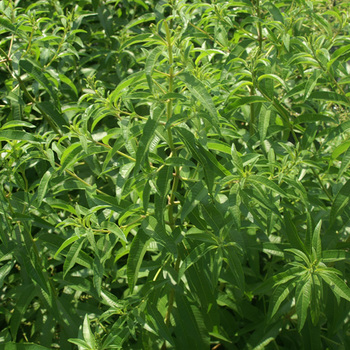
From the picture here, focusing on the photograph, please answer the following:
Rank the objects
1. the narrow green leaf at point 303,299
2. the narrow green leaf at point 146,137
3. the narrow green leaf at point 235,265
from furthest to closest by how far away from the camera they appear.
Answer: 1. the narrow green leaf at point 235,265
2. the narrow green leaf at point 303,299
3. the narrow green leaf at point 146,137

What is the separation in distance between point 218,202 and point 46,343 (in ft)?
2.95

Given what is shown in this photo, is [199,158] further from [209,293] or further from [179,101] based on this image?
[209,293]

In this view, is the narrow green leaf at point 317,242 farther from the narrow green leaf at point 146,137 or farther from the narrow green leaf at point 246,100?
the narrow green leaf at point 146,137

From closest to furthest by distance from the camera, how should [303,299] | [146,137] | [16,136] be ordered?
[146,137]
[303,299]
[16,136]

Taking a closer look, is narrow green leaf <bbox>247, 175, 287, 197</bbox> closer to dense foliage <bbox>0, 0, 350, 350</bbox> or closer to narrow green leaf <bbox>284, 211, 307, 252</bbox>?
dense foliage <bbox>0, 0, 350, 350</bbox>

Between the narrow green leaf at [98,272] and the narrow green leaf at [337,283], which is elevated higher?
the narrow green leaf at [98,272]

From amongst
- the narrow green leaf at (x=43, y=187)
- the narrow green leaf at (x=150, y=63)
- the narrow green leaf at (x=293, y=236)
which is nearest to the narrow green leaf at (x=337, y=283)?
the narrow green leaf at (x=293, y=236)

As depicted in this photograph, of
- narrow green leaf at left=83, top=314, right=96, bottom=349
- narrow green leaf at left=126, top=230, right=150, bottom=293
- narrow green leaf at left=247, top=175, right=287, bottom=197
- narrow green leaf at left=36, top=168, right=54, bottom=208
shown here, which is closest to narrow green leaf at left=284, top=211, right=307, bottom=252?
narrow green leaf at left=247, top=175, right=287, bottom=197

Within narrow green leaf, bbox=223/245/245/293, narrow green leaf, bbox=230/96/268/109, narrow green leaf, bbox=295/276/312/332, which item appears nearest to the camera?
narrow green leaf, bbox=295/276/312/332

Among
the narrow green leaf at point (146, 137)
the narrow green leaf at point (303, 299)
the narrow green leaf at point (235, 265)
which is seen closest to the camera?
the narrow green leaf at point (146, 137)

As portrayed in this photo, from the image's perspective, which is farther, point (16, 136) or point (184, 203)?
point (16, 136)

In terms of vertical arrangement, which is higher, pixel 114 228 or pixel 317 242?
pixel 114 228

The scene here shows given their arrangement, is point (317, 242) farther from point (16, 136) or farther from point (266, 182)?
point (16, 136)

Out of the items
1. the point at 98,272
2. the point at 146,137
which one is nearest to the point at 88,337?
the point at 98,272
